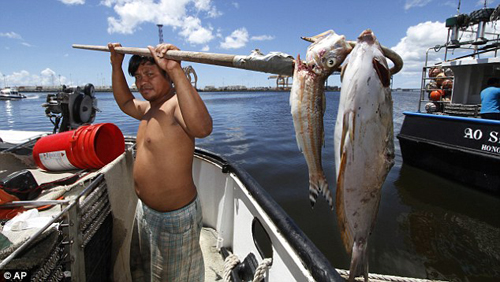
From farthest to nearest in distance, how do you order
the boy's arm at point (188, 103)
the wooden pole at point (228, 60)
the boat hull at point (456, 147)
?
the boat hull at point (456, 147)
the boy's arm at point (188, 103)
the wooden pole at point (228, 60)

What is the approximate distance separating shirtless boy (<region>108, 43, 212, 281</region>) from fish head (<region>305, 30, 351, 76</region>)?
1.02m

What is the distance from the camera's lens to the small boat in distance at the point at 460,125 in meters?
6.12

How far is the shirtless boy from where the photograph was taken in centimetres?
213

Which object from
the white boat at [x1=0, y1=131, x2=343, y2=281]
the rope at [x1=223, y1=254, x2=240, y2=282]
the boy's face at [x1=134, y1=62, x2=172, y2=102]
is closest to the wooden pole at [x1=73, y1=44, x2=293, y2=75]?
the boy's face at [x1=134, y1=62, x2=172, y2=102]

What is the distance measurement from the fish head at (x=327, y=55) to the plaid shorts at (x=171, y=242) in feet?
5.28

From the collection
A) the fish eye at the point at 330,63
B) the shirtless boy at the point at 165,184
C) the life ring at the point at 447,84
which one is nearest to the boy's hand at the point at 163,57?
the shirtless boy at the point at 165,184

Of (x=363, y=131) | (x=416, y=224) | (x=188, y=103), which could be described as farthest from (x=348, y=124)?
(x=416, y=224)

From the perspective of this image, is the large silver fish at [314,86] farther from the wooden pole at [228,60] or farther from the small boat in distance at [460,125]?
the small boat in distance at [460,125]

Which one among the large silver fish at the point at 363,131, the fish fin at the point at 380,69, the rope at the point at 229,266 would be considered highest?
the fish fin at the point at 380,69

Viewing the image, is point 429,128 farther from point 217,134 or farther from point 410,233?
point 217,134

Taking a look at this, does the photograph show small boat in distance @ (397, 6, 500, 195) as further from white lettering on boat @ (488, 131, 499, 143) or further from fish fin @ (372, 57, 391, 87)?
fish fin @ (372, 57, 391, 87)

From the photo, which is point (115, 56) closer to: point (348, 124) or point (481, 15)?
point (348, 124)

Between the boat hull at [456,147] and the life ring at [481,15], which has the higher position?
the life ring at [481,15]

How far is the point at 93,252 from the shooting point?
2.04m
